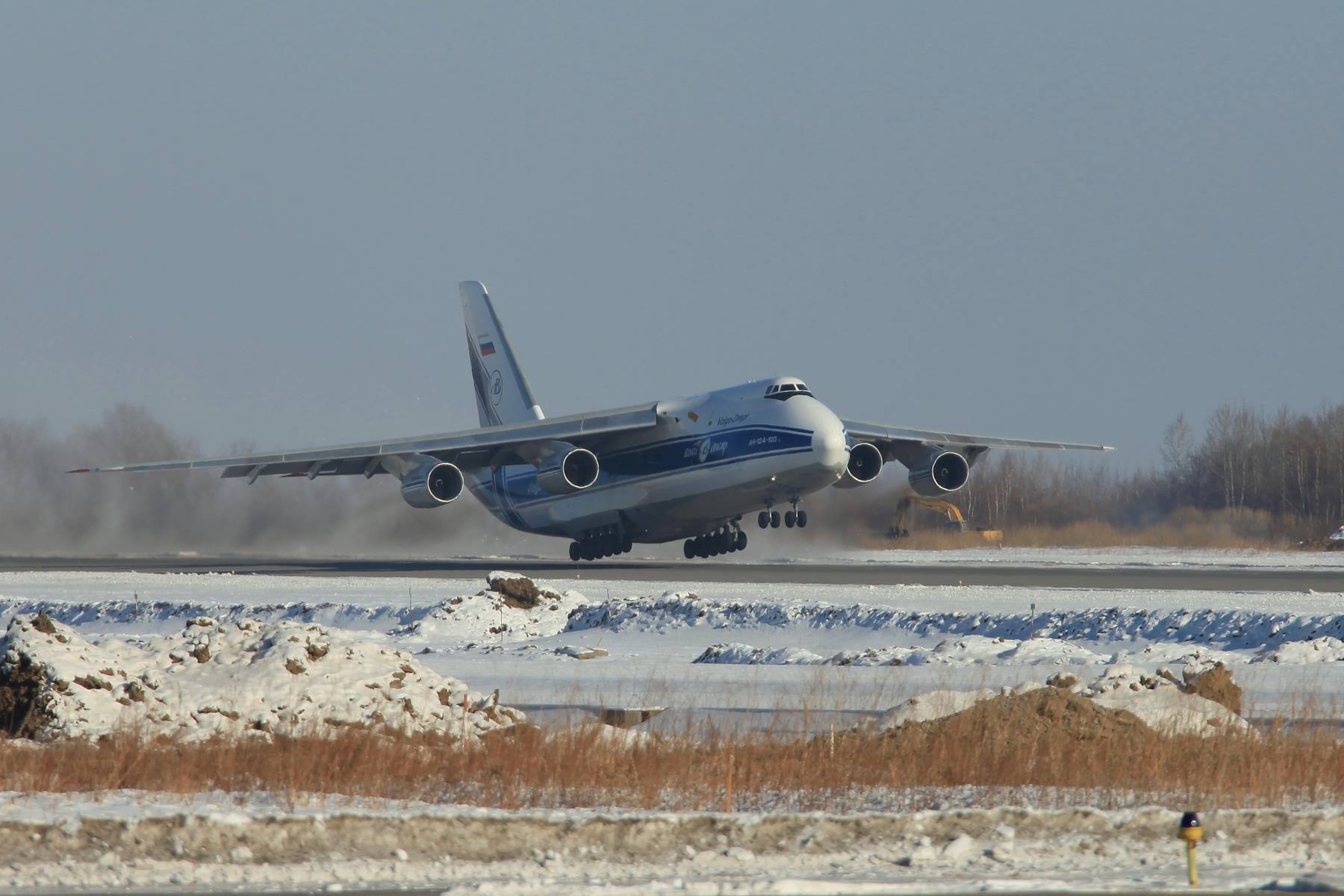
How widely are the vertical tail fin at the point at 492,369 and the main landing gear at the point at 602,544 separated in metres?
4.94

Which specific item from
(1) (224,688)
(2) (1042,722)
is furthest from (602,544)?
(2) (1042,722)

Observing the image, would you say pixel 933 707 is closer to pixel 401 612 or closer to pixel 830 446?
pixel 401 612

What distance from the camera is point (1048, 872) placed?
6605mm

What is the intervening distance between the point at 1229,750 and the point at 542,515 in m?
29.5

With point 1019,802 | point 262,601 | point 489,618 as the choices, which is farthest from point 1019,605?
point 1019,802

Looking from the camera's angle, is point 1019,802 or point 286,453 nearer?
point 1019,802

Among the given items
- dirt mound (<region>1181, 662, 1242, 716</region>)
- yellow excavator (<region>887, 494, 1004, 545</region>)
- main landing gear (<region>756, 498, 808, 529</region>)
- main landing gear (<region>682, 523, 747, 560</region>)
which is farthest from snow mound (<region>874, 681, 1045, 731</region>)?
yellow excavator (<region>887, 494, 1004, 545</region>)

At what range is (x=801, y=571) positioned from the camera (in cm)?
3394

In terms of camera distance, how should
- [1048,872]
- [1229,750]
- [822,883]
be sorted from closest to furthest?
1. [822,883]
2. [1048,872]
3. [1229,750]

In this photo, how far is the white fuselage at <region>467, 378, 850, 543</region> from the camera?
1266 inches

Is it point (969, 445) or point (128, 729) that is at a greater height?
point (969, 445)

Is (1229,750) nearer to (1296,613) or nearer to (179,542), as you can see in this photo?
(1296,613)

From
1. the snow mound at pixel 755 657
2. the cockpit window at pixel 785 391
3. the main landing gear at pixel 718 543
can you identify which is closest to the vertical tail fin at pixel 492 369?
the main landing gear at pixel 718 543

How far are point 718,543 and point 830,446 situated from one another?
23.2ft
